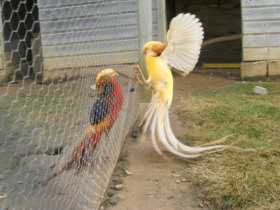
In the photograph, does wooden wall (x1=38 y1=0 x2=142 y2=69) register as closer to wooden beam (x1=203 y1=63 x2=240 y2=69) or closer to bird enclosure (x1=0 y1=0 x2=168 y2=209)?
bird enclosure (x1=0 y1=0 x2=168 y2=209)

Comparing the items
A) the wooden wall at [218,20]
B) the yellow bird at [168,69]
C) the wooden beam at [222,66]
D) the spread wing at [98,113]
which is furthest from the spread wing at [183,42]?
the wooden wall at [218,20]

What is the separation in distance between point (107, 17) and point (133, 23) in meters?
1.21

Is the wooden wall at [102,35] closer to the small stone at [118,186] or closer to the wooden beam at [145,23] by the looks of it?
the wooden beam at [145,23]

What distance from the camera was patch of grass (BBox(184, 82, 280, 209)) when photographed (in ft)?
6.29

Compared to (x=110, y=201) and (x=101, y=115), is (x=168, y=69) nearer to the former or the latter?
(x=101, y=115)

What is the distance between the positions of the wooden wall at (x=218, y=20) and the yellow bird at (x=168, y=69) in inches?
228

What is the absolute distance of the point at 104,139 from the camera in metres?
2.15

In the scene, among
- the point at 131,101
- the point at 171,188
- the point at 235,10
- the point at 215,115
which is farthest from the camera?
the point at 235,10

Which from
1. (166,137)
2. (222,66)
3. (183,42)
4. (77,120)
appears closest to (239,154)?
(166,137)

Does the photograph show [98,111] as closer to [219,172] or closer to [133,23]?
[219,172]

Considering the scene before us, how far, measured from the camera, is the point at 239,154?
2.45 m

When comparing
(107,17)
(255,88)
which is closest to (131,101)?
(107,17)

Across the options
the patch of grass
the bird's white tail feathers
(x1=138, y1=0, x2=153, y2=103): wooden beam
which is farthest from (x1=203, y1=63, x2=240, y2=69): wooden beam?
the bird's white tail feathers

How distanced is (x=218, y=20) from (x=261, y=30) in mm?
3193
